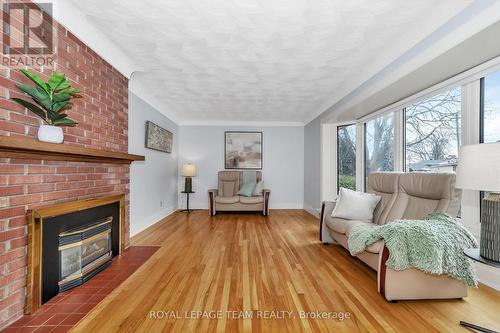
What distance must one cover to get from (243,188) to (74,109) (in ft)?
12.7

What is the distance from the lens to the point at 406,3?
1.82 meters

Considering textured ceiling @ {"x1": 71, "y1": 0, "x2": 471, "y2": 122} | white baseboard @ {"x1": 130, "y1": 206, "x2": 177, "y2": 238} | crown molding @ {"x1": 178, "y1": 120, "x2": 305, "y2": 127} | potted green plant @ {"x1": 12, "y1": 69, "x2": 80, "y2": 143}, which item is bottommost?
white baseboard @ {"x1": 130, "y1": 206, "x2": 177, "y2": 238}

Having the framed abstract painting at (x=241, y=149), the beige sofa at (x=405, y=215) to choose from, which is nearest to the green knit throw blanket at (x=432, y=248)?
the beige sofa at (x=405, y=215)

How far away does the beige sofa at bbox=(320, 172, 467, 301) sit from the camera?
1797mm

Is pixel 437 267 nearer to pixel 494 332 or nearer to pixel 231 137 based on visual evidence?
pixel 494 332

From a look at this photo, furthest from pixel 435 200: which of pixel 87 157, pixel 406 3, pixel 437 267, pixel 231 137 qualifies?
pixel 231 137

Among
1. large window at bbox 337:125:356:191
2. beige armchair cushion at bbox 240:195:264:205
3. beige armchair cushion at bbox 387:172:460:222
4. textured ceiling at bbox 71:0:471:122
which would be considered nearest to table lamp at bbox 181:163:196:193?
beige armchair cushion at bbox 240:195:264:205

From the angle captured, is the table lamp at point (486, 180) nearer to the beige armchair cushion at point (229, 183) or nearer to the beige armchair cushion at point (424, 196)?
the beige armchair cushion at point (424, 196)

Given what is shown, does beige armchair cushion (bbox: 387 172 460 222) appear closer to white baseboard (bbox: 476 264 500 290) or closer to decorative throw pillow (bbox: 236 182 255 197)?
white baseboard (bbox: 476 264 500 290)

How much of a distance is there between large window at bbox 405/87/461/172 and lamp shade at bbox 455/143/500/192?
1.49 m

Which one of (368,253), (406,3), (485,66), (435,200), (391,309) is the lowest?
(391,309)

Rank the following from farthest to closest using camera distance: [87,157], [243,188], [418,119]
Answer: [243,188] → [418,119] → [87,157]

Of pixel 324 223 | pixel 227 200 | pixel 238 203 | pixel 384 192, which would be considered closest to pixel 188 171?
pixel 227 200

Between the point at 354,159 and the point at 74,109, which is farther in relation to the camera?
the point at 354,159
